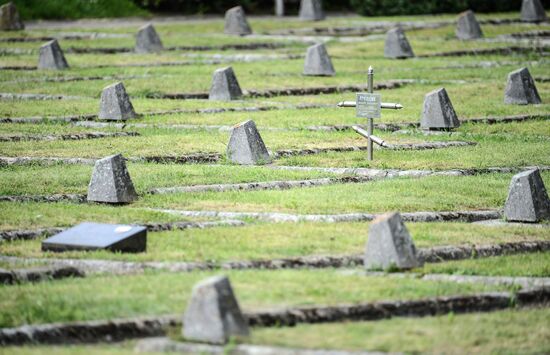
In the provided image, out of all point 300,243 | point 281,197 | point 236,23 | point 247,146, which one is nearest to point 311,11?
point 236,23

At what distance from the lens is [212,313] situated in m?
8.66

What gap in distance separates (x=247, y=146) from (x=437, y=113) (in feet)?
13.7

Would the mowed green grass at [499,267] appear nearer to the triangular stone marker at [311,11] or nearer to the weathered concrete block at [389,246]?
the weathered concrete block at [389,246]

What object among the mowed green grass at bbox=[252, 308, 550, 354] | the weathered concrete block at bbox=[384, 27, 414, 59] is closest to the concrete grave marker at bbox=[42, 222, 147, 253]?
the mowed green grass at bbox=[252, 308, 550, 354]

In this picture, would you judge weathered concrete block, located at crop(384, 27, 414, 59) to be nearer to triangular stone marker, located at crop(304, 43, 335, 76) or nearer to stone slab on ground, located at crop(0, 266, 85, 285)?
triangular stone marker, located at crop(304, 43, 335, 76)

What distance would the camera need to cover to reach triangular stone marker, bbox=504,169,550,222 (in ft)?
42.5

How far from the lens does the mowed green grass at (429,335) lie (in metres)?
8.80

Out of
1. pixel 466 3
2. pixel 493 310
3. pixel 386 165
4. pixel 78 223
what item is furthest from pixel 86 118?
pixel 466 3

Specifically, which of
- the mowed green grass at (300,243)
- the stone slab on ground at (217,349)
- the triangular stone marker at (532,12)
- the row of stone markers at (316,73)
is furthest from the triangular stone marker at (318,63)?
the stone slab on ground at (217,349)

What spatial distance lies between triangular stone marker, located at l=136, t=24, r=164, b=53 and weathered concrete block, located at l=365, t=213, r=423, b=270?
1827cm

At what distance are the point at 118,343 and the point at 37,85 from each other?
14.9 meters

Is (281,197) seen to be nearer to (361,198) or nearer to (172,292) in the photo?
(361,198)

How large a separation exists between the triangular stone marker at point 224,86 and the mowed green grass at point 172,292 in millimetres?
11366

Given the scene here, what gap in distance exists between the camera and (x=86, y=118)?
1964 centimetres
